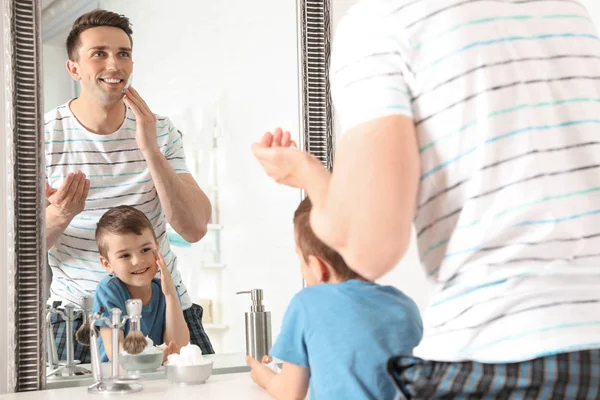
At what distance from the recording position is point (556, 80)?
0.66 m

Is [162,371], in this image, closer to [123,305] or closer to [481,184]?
[123,305]

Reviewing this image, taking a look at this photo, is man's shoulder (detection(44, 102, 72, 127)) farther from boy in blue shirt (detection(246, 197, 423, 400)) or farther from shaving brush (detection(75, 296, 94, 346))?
boy in blue shirt (detection(246, 197, 423, 400))

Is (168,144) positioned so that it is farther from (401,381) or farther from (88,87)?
(401,381)

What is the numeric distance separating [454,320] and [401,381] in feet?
0.28

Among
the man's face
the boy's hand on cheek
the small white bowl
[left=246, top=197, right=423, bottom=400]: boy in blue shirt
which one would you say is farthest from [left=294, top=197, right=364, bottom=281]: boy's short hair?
the man's face

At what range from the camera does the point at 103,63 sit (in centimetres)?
138

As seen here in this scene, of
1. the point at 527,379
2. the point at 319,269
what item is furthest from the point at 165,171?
the point at 527,379

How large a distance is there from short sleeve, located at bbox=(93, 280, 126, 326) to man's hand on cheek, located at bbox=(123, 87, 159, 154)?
0.87 ft

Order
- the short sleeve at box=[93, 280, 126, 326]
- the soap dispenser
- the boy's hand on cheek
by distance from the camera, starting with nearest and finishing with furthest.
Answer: the boy's hand on cheek < the short sleeve at box=[93, 280, 126, 326] < the soap dispenser

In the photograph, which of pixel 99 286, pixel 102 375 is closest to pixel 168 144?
pixel 99 286

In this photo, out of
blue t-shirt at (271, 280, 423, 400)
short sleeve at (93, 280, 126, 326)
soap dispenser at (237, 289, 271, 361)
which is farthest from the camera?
soap dispenser at (237, 289, 271, 361)

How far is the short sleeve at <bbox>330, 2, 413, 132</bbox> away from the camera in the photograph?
0.64 meters

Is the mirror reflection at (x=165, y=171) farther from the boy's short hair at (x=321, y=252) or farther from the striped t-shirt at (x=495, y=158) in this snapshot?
the striped t-shirt at (x=495, y=158)

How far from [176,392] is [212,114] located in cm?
55
